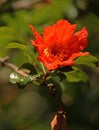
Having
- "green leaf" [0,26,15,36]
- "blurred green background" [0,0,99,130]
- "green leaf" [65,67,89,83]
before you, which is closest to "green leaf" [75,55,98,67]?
"green leaf" [65,67,89,83]

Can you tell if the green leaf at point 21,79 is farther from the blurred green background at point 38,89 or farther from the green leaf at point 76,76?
the blurred green background at point 38,89

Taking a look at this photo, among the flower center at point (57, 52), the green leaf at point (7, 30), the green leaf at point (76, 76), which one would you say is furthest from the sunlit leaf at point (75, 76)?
the green leaf at point (7, 30)

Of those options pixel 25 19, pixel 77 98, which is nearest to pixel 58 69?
pixel 25 19

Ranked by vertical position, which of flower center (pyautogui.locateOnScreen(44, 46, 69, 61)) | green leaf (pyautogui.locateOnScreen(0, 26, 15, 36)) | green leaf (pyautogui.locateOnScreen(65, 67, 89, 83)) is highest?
green leaf (pyautogui.locateOnScreen(0, 26, 15, 36))

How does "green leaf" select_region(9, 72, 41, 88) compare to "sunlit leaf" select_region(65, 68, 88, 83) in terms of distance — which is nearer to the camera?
"green leaf" select_region(9, 72, 41, 88)

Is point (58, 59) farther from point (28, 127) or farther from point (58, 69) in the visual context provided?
point (28, 127)

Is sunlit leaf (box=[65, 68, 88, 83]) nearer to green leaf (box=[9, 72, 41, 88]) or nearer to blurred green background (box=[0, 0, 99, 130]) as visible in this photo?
green leaf (box=[9, 72, 41, 88])
